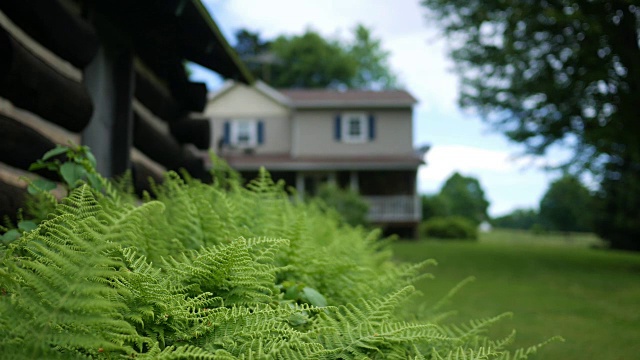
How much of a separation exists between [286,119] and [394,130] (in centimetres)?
490

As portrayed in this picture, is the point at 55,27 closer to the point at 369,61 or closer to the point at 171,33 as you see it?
the point at 171,33

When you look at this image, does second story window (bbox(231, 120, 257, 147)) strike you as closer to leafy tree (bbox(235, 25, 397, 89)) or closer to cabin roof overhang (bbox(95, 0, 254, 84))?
leafy tree (bbox(235, 25, 397, 89))

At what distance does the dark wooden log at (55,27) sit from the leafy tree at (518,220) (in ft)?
164

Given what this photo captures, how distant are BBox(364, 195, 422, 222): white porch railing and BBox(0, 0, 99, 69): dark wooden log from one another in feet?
62.0

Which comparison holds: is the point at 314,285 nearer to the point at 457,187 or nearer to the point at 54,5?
the point at 54,5

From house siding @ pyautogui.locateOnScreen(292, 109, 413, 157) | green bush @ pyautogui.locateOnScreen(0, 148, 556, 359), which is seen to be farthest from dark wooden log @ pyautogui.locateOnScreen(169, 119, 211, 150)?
house siding @ pyautogui.locateOnScreen(292, 109, 413, 157)

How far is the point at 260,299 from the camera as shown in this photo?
1.94 m

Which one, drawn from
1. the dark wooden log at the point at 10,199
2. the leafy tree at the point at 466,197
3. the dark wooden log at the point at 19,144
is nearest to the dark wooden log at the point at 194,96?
the dark wooden log at the point at 19,144

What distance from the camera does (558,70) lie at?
1499 centimetres

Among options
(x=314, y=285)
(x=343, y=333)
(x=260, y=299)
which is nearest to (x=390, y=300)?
(x=343, y=333)

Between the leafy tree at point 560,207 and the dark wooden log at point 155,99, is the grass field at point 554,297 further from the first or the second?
the leafy tree at point 560,207

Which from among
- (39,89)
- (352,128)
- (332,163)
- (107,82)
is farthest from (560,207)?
(39,89)

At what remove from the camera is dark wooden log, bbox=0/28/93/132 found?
10.5 ft

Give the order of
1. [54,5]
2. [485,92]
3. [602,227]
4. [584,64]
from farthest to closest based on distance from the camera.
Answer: [602,227], [485,92], [584,64], [54,5]
